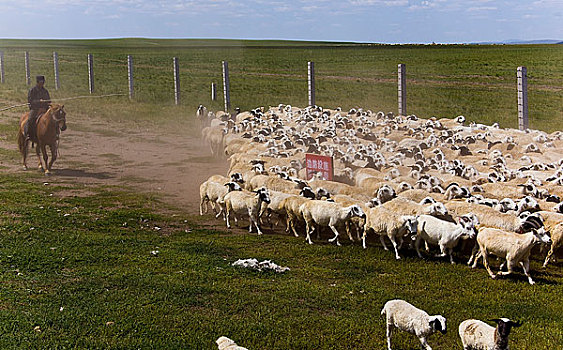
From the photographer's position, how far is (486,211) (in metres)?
11.1

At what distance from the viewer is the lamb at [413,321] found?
7.06 meters

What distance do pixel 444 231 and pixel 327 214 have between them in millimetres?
2068

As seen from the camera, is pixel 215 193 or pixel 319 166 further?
pixel 319 166

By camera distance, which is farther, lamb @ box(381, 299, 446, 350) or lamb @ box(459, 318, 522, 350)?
lamb @ box(381, 299, 446, 350)

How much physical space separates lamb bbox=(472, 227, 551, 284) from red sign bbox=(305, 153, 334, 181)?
4743 mm

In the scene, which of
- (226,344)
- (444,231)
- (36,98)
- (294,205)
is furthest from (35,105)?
(226,344)

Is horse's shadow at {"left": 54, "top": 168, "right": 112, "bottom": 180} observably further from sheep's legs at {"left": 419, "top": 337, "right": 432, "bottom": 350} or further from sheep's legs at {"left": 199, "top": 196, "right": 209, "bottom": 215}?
sheep's legs at {"left": 419, "top": 337, "right": 432, "bottom": 350}

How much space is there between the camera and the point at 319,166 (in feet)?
47.4

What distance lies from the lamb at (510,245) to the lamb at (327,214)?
2.14 m

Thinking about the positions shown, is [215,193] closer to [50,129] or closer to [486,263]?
[486,263]

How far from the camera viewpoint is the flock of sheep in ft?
34.0

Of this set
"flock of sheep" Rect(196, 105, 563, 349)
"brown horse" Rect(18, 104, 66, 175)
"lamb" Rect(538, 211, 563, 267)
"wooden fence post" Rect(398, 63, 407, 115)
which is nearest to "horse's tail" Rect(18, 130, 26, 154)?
"brown horse" Rect(18, 104, 66, 175)

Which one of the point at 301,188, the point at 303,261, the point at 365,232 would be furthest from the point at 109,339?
the point at 301,188

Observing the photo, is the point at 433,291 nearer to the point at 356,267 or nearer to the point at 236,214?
the point at 356,267
